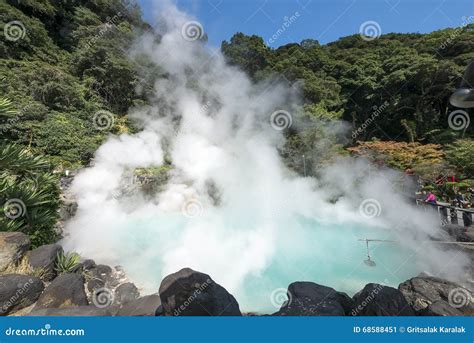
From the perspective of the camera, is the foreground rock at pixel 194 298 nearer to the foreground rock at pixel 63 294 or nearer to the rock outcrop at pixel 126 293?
the foreground rock at pixel 63 294

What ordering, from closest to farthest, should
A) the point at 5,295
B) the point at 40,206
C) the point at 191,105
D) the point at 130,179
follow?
the point at 5,295 < the point at 40,206 < the point at 130,179 < the point at 191,105

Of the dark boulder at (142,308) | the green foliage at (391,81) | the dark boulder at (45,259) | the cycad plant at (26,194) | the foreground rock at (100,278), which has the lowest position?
the foreground rock at (100,278)

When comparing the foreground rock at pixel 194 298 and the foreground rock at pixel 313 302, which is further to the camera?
the foreground rock at pixel 313 302

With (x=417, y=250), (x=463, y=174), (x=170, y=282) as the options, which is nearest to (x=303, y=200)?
(x=417, y=250)

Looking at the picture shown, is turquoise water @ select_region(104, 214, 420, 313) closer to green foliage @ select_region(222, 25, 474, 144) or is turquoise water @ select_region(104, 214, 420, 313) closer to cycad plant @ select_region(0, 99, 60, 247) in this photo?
cycad plant @ select_region(0, 99, 60, 247)

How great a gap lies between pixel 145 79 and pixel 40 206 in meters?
16.6

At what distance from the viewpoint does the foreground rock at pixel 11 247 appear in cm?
412

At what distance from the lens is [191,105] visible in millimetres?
19516

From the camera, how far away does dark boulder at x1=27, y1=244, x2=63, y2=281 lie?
15.1 ft

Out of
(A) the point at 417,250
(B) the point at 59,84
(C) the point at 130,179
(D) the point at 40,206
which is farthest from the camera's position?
(B) the point at 59,84

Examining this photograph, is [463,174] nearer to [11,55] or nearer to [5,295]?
[5,295]

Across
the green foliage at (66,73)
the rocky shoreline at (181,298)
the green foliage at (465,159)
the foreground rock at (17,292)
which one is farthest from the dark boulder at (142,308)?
the green foliage at (465,159)

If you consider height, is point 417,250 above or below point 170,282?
below

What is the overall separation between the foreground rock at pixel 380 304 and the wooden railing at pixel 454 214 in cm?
574
